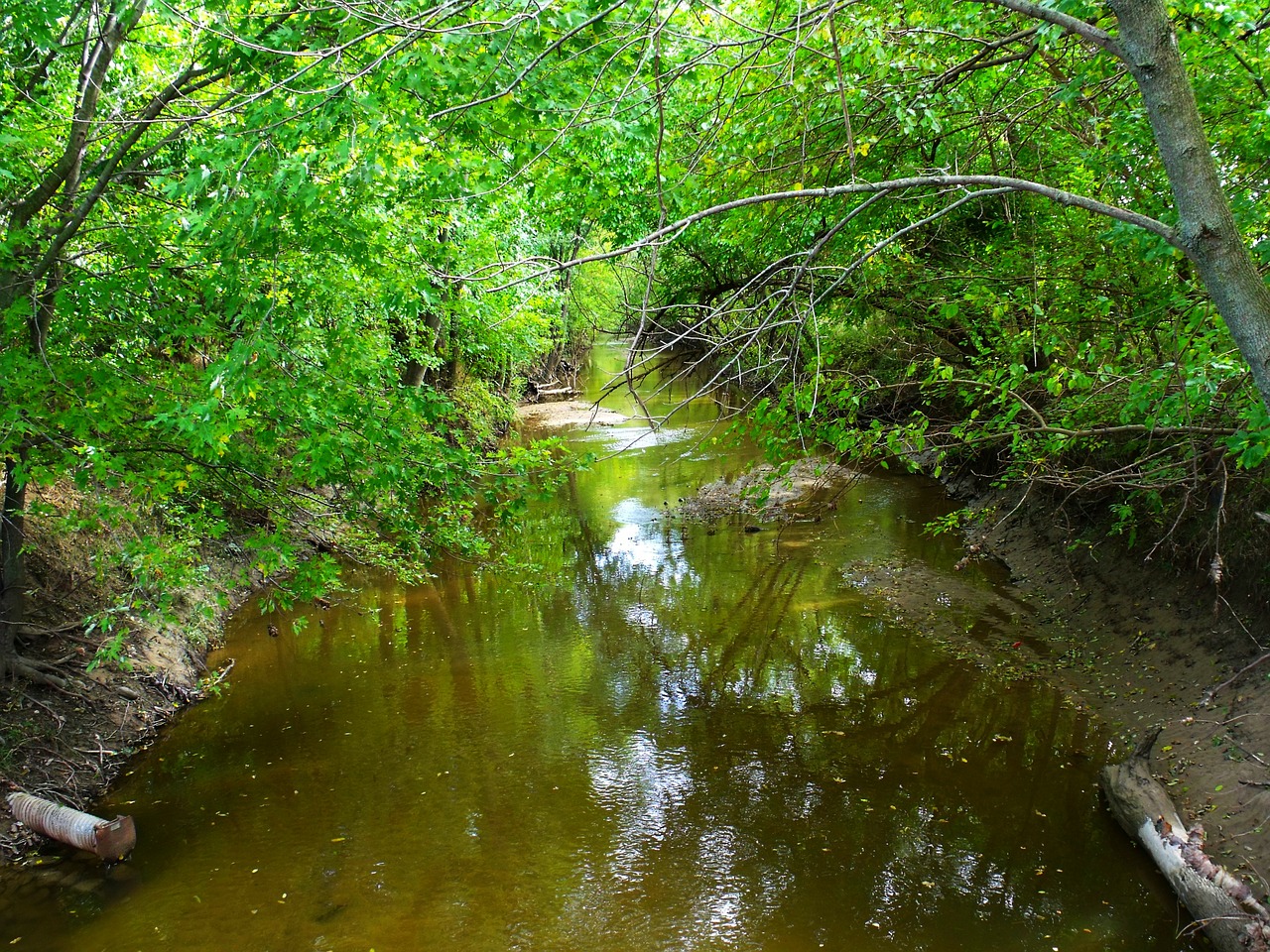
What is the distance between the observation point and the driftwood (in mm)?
4629

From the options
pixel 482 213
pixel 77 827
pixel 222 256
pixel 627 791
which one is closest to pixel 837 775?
pixel 627 791

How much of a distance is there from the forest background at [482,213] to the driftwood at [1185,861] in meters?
1.98

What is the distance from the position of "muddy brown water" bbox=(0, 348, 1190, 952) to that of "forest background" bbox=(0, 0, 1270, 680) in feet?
6.31

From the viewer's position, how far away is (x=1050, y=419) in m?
7.90

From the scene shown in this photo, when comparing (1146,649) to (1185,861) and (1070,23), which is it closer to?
(1185,861)

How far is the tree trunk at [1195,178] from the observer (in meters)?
2.92

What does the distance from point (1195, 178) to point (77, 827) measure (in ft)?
27.7

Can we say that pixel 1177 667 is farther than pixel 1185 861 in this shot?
Yes

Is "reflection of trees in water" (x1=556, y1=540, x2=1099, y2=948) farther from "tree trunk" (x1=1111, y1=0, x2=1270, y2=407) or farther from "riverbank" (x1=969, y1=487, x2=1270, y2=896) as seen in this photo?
"tree trunk" (x1=1111, y1=0, x2=1270, y2=407)

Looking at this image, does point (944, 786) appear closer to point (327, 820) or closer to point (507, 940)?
point (507, 940)

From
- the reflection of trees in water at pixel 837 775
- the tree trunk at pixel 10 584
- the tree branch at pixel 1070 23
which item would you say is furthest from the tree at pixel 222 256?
the reflection of trees in water at pixel 837 775

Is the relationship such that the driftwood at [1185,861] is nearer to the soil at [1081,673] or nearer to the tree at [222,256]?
the soil at [1081,673]

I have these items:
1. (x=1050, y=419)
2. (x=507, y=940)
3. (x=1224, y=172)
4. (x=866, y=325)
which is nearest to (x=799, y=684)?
(x=1050, y=419)

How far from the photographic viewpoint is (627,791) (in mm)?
7074
